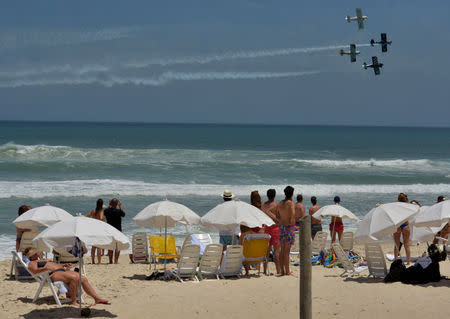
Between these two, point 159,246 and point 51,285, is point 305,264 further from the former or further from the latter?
point 159,246

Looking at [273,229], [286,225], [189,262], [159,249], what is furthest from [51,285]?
[286,225]

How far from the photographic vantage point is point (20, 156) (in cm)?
4981

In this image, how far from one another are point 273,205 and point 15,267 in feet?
17.1

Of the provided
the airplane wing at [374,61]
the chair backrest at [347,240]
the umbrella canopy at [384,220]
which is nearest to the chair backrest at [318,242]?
the chair backrest at [347,240]

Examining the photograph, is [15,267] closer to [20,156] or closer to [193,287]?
[193,287]

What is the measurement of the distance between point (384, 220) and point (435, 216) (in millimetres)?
906

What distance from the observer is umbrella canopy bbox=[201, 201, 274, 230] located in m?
12.0

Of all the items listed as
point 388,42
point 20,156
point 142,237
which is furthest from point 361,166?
point 142,237

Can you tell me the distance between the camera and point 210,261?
12.6 meters

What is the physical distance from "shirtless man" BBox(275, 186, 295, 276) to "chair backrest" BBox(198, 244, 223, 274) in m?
1.35

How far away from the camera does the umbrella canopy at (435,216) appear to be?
11.5 metres

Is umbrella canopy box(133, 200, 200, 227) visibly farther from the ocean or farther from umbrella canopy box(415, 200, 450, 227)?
the ocean

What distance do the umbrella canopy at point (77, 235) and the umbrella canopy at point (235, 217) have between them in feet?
9.48

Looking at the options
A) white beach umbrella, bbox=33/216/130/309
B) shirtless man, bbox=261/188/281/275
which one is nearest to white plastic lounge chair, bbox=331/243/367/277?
shirtless man, bbox=261/188/281/275
